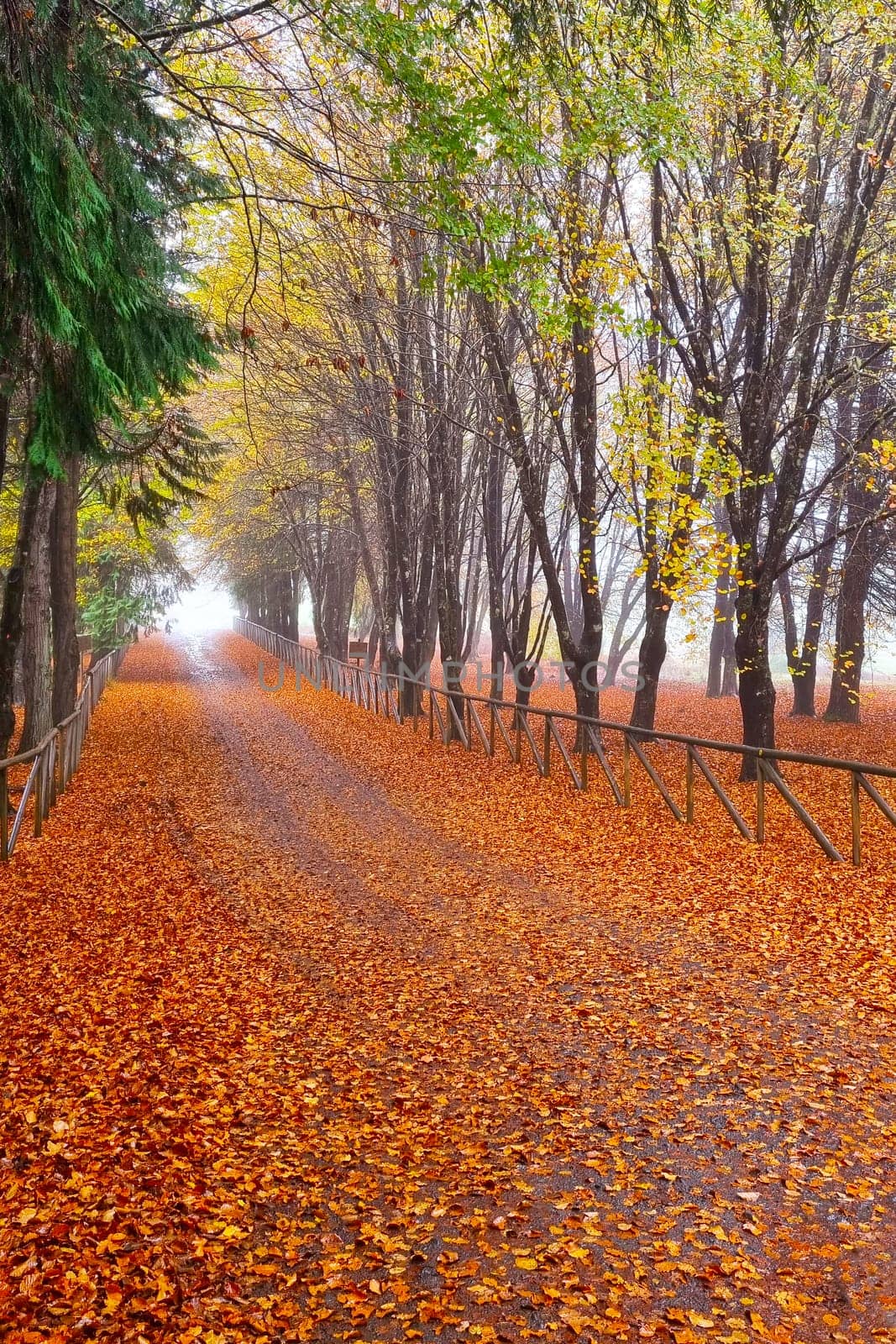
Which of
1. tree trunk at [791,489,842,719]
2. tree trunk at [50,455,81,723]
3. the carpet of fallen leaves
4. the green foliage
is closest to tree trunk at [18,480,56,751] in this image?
tree trunk at [50,455,81,723]

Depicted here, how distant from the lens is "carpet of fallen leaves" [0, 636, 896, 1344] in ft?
10.4

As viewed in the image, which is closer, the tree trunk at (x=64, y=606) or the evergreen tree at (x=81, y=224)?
the evergreen tree at (x=81, y=224)

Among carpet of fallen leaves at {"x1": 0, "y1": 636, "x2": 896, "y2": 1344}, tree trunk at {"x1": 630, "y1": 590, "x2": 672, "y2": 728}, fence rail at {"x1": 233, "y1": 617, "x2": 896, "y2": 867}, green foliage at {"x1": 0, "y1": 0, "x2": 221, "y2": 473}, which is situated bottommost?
carpet of fallen leaves at {"x1": 0, "y1": 636, "x2": 896, "y2": 1344}

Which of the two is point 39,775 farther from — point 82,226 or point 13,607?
point 82,226

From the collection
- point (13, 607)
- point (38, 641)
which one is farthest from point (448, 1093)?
point (38, 641)

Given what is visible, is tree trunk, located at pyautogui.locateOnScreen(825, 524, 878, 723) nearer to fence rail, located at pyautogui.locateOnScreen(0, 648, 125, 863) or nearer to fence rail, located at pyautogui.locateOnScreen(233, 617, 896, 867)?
fence rail, located at pyautogui.locateOnScreen(233, 617, 896, 867)

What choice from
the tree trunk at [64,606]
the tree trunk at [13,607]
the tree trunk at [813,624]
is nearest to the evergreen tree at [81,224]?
the tree trunk at [13,607]

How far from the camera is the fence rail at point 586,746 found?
8.62m

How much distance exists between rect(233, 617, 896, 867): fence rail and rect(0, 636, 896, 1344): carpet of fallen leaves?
0.56 meters

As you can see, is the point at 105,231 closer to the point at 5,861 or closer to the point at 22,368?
the point at 22,368

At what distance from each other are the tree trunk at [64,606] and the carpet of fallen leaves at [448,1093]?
6782 mm

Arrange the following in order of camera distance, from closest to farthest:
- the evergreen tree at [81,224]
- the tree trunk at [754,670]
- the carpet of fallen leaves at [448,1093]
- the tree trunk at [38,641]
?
1. the carpet of fallen leaves at [448,1093]
2. the evergreen tree at [81,224]
3. the tree trunk at [754,670]
4. the tree trunk at [38,641]

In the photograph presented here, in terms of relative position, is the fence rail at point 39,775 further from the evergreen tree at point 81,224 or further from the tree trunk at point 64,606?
the evergreen tree at point 81,224

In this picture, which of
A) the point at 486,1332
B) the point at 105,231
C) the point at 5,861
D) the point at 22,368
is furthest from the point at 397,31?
the point at 5,861
